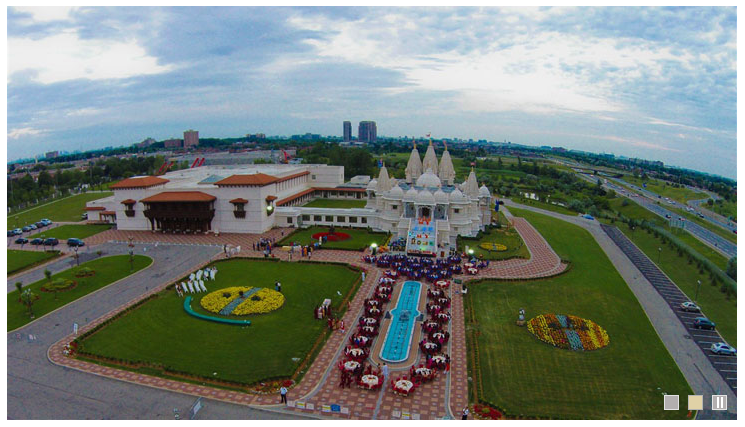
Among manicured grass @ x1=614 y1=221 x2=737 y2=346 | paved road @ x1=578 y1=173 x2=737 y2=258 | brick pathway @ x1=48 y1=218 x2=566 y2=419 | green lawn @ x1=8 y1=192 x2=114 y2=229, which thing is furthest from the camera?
green lawn @ x1=8 y1=192 x2=114 y2=229

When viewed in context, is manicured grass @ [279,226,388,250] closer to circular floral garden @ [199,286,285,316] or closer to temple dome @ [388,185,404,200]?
temple dome @ [388,185,404,200]

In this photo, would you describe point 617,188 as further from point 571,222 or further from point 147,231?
point 147,231

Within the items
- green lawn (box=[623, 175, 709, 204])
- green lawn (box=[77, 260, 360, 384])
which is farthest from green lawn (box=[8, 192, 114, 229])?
green lawn (box=[623, 175, 709, 204])

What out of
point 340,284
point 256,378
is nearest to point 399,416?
point 256,378

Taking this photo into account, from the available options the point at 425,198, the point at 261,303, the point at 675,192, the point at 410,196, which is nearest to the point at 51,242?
the point at 261,303

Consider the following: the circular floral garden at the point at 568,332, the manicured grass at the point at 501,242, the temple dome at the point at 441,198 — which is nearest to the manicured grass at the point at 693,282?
the circular floral garden at the point at 568,332

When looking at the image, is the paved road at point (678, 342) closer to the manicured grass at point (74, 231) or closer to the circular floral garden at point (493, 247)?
the circular floral garden at point (493, 247)

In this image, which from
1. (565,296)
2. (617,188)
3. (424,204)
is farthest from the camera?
(617,188)
